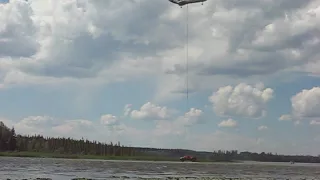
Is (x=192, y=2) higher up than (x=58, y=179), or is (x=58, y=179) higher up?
(x=192, y=2)

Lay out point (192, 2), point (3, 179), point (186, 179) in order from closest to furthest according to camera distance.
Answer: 1. point (192, 2)
2. point (3, 179)
3. point (186, 179)

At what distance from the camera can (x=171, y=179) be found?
7400cm

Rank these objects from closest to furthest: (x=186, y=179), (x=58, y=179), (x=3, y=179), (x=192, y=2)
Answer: (x=192, y=2)
(x=3, y=179)
(x=58, y=179)
(x=186, y=179)

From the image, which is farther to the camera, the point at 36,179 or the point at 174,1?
the point at 36,179

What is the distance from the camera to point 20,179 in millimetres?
64938

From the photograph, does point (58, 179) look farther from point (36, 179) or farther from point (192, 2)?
point (192, 2)

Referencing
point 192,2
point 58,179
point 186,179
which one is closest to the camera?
point 192,2

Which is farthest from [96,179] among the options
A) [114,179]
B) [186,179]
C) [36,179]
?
[186,179]

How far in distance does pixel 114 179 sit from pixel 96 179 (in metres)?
2.62

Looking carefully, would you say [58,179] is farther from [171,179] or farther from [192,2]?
[192,2]

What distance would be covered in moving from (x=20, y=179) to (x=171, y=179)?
20.9 m

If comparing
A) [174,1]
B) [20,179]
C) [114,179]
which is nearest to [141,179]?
[114,179]

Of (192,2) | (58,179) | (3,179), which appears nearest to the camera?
(192,2)

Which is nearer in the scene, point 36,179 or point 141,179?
point 36,179
